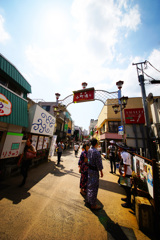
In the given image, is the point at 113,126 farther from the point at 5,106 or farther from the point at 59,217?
the point at 5,106

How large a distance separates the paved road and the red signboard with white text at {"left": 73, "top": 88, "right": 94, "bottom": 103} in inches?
266

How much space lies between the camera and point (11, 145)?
4848 millimetres

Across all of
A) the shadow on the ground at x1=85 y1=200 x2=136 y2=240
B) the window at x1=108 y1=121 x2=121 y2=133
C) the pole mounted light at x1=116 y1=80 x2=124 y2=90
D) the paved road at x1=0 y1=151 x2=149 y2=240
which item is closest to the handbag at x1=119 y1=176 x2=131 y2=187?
the paved road at x1=0 y1=151 x2=149 y2=240

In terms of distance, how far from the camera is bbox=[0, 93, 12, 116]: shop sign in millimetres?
4129

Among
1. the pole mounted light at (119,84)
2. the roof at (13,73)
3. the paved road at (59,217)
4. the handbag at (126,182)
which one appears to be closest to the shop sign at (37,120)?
the roof at (13,73)

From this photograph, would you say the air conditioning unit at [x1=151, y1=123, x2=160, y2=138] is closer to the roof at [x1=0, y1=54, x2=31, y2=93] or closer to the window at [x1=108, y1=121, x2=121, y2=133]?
the window at [x1=108, y1=121, x2=121, y2=133]

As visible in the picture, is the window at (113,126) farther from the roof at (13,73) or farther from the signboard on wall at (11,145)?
the signboard on wall at (11,145)

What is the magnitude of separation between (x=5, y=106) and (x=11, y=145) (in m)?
2.15

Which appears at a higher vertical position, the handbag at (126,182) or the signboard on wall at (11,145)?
the signboard on wall at (11,145)

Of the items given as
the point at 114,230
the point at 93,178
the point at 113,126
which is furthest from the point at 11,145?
the point at 113,126

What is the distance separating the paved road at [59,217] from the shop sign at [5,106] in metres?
3.22

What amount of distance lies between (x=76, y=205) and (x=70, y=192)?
0.81m

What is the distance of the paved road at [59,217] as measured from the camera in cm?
193

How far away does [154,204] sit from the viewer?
209cm
